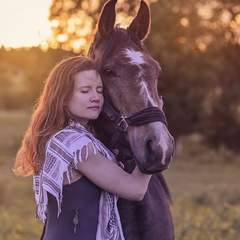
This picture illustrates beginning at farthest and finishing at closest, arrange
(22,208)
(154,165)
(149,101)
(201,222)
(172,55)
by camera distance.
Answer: (172,55)
(22,208)
(201,222)
(149,101)
(154,165)

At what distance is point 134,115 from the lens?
9.66ft

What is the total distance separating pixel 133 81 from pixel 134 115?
174 mm

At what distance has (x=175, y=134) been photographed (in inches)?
1029

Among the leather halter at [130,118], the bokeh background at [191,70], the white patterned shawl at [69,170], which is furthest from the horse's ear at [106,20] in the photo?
the bokeh background at [191,70]

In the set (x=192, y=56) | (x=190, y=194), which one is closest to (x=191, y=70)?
(x=192, y=56)

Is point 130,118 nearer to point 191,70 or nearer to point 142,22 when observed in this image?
point 142,22

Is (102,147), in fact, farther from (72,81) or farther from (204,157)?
(204,157)

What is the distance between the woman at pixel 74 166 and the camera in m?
2.86

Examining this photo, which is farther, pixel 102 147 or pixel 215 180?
pixel 215 180

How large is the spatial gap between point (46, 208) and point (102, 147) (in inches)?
15.0

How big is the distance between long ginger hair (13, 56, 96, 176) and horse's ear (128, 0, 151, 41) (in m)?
0.49

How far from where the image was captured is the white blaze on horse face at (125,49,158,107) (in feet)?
9.69

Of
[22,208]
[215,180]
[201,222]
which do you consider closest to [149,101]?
[201,222]

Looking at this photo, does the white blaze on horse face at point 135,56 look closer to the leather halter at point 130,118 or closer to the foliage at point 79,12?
the leather halter at point 130,118
